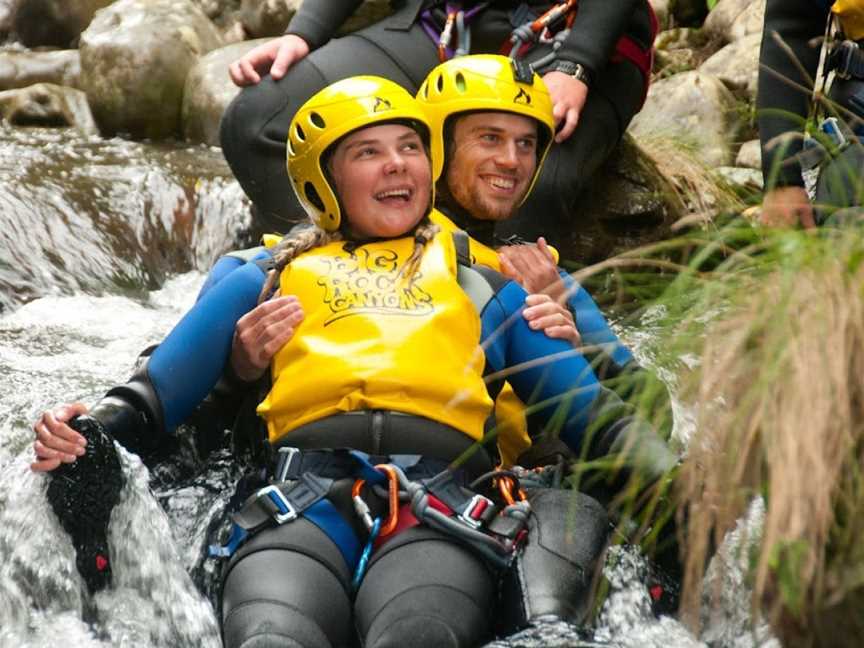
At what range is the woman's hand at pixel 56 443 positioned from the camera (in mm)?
3225

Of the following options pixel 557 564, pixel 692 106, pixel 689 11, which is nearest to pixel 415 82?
pixel 557 564

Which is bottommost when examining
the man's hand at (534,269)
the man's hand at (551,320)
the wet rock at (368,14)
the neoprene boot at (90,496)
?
the wet rock at (368,14)

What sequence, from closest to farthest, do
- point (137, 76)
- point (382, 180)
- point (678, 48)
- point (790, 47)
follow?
1. point (382, 180)
2. point (790, 47)
3. point (137, 76)
4. point (678, 48)

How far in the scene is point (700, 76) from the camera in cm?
880

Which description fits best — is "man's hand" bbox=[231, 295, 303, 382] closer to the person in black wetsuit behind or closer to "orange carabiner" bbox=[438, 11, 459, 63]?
the person in black wetsuit behind

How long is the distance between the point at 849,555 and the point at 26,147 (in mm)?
7364

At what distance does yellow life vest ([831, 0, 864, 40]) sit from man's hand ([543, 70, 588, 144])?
104 cm

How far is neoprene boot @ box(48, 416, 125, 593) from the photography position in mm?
3289

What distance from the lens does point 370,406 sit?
3350 millimetres

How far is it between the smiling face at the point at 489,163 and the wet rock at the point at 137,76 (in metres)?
5.92

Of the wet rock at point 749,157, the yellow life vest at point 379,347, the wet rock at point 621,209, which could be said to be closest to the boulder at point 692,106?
the wet rock at point 749,157

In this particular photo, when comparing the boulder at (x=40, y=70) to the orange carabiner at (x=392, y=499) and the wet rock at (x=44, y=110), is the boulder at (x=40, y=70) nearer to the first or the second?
the wet rock at (x=44, y=110)

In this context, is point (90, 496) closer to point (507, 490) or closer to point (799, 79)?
point (507, 490)

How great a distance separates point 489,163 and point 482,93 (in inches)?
8.9
